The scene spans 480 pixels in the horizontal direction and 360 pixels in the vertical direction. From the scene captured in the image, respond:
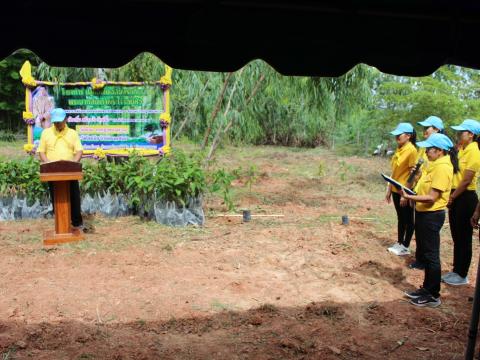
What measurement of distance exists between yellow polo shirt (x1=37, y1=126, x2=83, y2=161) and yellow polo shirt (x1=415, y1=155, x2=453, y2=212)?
4.20 metres

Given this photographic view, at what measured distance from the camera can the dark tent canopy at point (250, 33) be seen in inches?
96.8

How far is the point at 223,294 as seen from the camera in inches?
172

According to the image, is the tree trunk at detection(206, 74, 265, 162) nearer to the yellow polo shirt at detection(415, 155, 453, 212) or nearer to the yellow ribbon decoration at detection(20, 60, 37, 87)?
the yellow ribbon decoration at detection(20, 60, 37, 87)

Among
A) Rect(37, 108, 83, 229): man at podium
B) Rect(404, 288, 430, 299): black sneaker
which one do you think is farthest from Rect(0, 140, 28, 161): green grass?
Rect(404, 288, 430, 299): black sneaker

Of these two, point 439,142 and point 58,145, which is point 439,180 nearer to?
point 439,142

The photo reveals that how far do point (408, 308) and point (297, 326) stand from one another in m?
1.10

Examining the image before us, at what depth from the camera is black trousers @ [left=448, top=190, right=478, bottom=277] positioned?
4.62 meters

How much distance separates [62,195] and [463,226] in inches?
179

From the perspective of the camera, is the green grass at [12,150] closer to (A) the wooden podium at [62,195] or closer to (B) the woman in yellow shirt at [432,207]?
(A) the wooden podium at [62,195]

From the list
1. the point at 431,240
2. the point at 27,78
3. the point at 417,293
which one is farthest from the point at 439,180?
the point at 27,78

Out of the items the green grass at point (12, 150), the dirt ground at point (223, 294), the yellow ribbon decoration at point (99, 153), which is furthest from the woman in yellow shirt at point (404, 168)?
the green grass at point (12, 150)

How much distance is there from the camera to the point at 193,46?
2.61 meters

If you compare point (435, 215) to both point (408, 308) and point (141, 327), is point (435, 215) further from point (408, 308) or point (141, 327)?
point (141, 327)

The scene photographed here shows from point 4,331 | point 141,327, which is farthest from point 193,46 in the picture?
point 4,331
